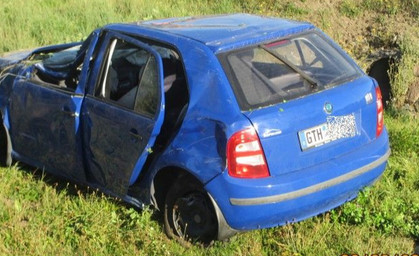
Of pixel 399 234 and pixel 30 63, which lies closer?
pixel 399 234

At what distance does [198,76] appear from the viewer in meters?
4.79

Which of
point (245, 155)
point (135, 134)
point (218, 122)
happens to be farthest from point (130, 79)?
point (245, 155)

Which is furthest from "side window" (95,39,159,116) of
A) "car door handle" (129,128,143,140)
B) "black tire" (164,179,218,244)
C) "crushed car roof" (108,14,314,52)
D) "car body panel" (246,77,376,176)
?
"car body panel" (246,77,376,176)

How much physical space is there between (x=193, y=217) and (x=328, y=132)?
1126 millimetres

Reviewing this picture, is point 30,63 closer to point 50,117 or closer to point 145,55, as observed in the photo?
point 50,117

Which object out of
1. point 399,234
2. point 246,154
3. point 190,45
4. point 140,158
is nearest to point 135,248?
point 140,158

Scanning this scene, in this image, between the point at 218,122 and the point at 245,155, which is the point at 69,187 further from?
the point at 245,155

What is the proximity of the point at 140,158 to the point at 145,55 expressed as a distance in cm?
80

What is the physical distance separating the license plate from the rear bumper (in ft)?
0.49

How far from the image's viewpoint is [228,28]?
5273 millimetres

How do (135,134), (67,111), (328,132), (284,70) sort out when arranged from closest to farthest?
(328,132), (284,70), (135,134), (67,111)

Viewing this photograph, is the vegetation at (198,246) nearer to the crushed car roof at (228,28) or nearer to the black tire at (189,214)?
the black tire at (189,214)

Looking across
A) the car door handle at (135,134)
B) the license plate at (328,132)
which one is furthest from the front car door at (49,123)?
the license plate at (328,132)

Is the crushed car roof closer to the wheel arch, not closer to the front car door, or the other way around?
the front car door
